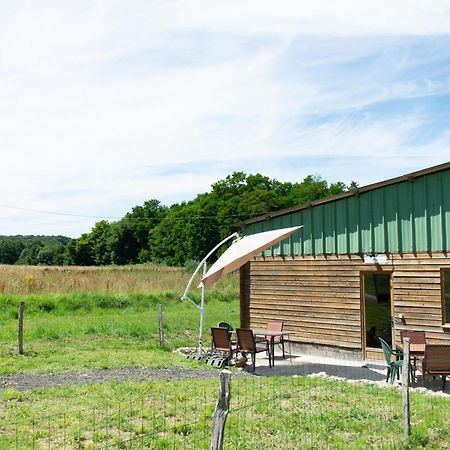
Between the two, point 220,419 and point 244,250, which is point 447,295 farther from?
point 220,419

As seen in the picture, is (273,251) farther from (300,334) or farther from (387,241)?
(387,241)

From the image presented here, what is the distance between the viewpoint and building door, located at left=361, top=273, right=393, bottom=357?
1362 centimetres

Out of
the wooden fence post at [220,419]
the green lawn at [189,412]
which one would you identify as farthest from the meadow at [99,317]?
the wooden fence post at [220,419]

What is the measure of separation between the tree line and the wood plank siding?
37677mm

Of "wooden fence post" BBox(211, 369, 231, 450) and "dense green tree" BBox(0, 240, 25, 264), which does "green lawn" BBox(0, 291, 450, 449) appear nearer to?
"wooden fence post" BBox(211, 369, 231, 450)

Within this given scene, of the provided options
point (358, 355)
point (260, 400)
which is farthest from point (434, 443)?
point (358, 355)

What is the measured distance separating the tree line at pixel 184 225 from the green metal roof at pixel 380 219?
128ft

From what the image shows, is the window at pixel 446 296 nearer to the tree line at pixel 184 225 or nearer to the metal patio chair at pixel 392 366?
the metal patio chair at pixel 392 366

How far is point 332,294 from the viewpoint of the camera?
14.6m

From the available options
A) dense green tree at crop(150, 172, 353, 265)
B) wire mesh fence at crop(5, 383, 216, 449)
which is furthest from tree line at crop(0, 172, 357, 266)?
wire mesh fence at crop(5, 383, 216, 449)

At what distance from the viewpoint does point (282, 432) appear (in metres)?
7.53

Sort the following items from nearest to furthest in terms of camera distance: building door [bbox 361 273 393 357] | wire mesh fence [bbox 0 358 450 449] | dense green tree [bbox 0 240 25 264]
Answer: wire mesh fence [bbox 0 358 450 449] → building door [bbox 361 273 393 357] → dense green tree [bbox 0 240 25 264]

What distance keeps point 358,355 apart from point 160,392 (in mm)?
6012

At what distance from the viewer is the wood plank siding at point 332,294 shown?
41.7 feet
